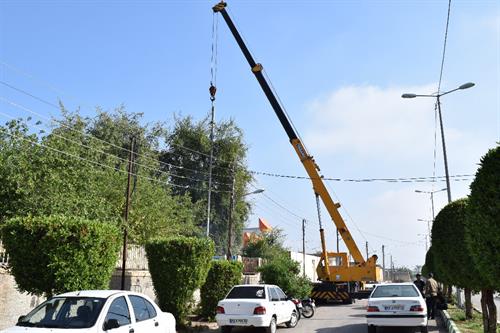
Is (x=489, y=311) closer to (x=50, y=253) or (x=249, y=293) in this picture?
(x=249, y=293)

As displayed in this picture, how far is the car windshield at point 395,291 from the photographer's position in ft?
47.4

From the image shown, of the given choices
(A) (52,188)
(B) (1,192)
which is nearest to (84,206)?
(A) (52,188)

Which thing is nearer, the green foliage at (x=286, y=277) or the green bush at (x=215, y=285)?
the green bush at (x=215, y=285)

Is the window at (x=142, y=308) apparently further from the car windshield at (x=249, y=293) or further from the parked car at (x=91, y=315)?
the car windshield at (x=249, y=293)

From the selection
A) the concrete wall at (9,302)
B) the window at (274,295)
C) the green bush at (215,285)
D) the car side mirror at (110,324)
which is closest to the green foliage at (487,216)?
A: the car side mirror at (110,324)

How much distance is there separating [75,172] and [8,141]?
2.93m

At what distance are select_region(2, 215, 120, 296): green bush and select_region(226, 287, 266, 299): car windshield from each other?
5.24 m

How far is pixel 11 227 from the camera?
35.6ft

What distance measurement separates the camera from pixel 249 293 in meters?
15.0

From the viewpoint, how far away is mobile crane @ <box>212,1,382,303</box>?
87.0 feet

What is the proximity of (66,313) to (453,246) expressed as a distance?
13.1 meters

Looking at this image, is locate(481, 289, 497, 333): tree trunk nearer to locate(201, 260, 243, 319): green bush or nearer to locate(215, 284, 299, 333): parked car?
locate(215, 284, 299, 333): parked car

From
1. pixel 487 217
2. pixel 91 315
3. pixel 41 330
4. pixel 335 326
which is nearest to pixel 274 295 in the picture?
pixel 335 326

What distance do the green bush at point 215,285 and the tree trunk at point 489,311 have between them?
29.8 feet
